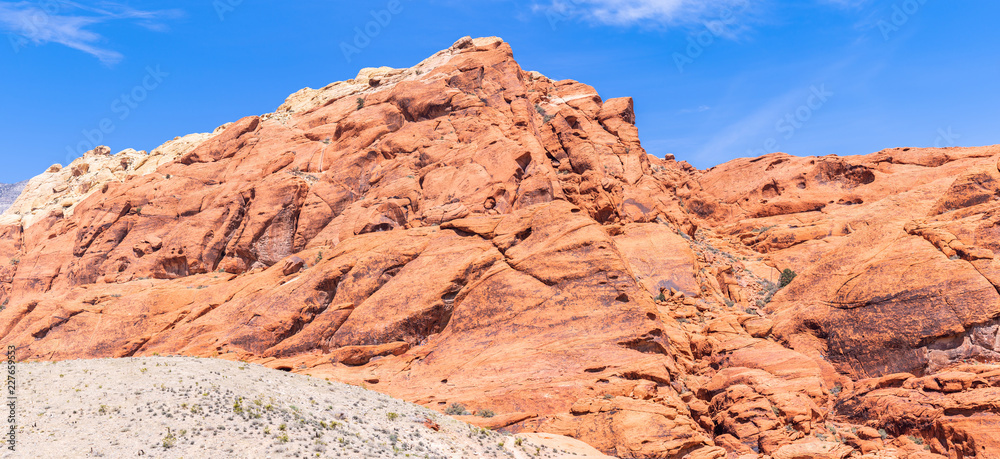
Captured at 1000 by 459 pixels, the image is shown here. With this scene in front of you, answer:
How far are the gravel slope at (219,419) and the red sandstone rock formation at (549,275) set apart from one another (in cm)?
312

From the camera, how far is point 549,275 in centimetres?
2973

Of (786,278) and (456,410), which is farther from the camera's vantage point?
(786,278)

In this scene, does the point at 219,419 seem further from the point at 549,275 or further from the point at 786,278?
the point at 786,278

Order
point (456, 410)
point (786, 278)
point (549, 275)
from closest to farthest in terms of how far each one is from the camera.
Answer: point (456, 410) → point (549, 275) → point (786, 278)

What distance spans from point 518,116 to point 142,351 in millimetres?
30202

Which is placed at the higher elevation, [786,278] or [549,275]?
[786,278]

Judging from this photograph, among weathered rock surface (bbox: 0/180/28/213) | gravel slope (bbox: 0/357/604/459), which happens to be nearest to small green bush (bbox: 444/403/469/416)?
gravel slope (bbox: 0/357/604/459)

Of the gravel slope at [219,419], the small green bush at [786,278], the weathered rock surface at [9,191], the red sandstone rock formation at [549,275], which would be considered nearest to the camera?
the gravel slope at [219,419]

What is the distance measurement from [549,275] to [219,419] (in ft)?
53.7

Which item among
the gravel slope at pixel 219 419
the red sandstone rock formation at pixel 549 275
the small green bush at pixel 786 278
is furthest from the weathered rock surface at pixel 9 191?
the small green bush at pixel 786 278

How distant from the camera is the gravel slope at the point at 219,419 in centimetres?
1645

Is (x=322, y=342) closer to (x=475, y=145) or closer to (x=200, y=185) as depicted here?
(x=475, y=145)

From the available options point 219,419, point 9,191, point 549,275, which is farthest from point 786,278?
point 9,191

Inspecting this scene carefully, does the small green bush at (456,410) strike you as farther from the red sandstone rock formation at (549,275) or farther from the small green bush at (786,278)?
the small green bush at (786,278)
